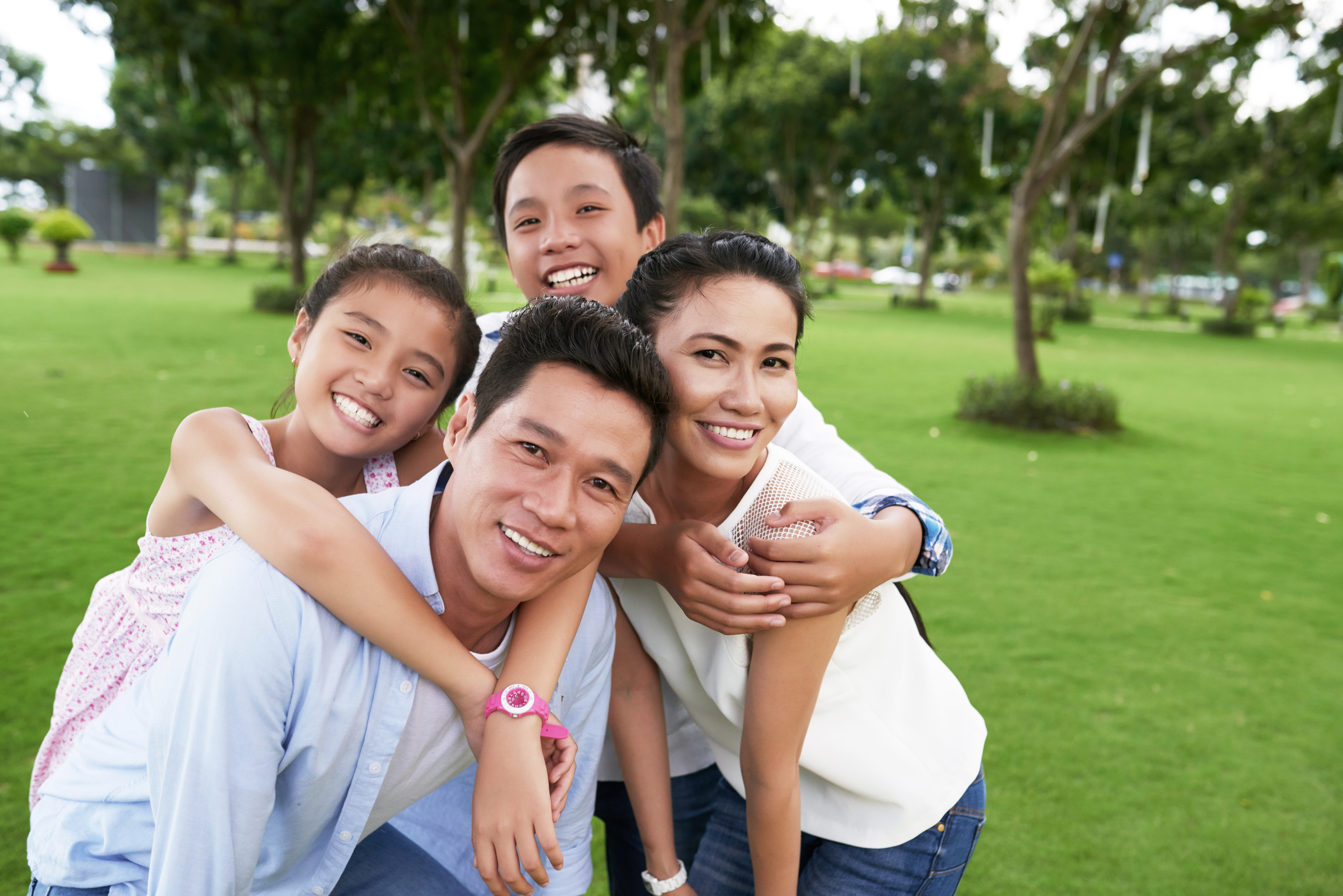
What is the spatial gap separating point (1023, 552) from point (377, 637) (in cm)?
515

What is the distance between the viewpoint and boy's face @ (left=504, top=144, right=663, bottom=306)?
238 centimetres

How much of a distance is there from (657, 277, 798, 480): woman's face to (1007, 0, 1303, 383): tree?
8482 mm

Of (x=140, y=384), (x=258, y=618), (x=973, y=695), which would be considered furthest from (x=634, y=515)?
(x=140, y=384)

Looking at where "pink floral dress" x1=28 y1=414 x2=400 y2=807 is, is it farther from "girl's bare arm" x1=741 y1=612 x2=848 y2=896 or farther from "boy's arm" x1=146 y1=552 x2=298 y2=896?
"girl's bare arm" x1=741 y1=612 x2=848 y2=896

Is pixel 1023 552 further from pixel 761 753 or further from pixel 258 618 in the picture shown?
pixel 258 618

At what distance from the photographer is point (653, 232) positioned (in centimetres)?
261

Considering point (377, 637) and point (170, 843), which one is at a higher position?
point (377, 637)

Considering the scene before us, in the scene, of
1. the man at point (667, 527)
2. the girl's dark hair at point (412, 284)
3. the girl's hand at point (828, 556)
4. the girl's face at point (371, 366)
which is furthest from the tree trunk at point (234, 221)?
the girl's hand at point (828, 556)

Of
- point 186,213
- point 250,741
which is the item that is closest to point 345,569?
point 250,741

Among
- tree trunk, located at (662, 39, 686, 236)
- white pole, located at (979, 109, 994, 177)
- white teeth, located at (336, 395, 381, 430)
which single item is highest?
white pole, located at (979, 109, 994, 177)

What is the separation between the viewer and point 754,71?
1080 inches

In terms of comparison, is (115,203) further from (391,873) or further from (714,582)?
(714,582)

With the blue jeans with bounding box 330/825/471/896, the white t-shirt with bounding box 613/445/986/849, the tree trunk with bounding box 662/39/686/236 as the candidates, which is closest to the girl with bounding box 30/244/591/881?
the white t-shirt with bounding box 613/445/986/849

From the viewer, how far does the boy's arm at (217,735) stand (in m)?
1.30
